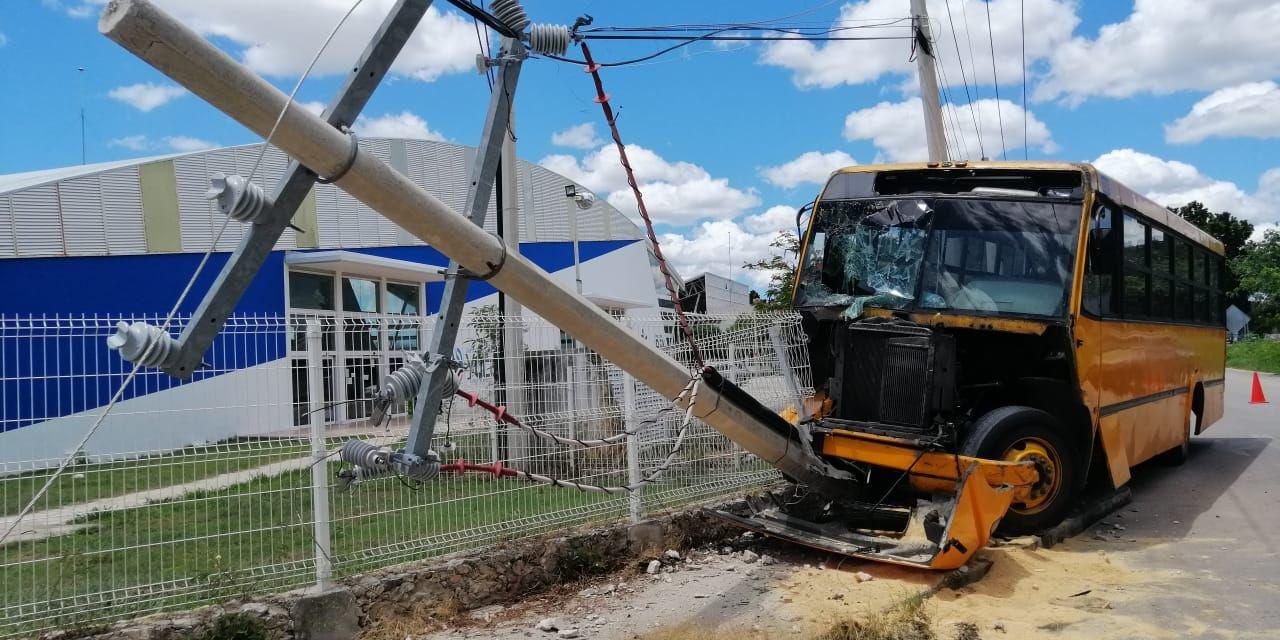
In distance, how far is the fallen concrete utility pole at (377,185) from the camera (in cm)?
290

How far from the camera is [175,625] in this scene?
4.86 metres

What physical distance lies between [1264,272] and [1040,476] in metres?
42.5

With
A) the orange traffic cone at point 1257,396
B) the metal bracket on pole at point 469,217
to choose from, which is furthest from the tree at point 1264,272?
the metal bracket on pole at point 469,217

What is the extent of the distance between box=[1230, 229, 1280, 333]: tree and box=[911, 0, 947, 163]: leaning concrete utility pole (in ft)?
115

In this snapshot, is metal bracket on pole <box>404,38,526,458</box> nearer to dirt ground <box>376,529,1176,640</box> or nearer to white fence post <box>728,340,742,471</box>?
dirt ground <box>376,529,1176,640</box>

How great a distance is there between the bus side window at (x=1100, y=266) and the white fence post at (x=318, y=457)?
571cm

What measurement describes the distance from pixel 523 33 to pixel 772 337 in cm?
443

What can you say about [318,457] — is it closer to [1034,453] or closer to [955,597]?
[955,597]

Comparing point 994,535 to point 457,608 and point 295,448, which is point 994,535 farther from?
point 295,448

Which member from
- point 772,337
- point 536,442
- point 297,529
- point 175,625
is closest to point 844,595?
point 536,442

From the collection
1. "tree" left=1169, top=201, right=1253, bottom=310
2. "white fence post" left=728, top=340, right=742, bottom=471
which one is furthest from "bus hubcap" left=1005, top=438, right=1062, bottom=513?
"tree" left=1169, top=201, right=1253, bottom=310

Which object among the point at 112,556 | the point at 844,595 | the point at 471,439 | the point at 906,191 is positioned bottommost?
the point at 844,595

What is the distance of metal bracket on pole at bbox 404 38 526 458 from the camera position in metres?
4.20

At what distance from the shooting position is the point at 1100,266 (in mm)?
7602
